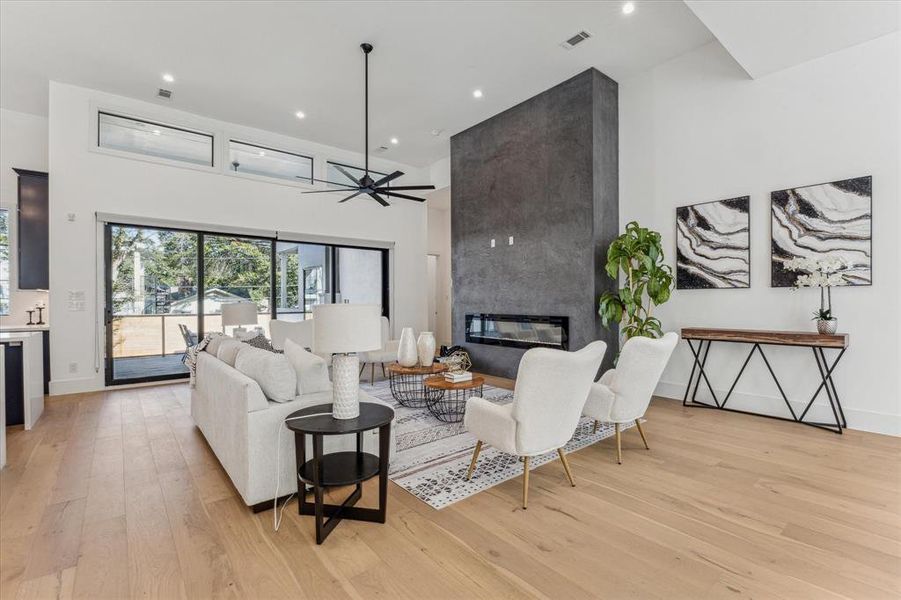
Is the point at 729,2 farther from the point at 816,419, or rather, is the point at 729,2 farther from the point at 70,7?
the point at 70,7

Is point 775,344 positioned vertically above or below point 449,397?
above

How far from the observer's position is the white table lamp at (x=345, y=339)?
2.13 m

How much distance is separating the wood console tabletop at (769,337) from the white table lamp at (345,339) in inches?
144

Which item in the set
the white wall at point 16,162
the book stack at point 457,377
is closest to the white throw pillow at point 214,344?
the book stack at point 457,377

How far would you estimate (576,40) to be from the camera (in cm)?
443

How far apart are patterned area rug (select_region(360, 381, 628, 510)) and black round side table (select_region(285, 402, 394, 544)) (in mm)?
405

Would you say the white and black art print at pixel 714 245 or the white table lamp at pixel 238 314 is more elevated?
the white and black art print at pixel 714 245

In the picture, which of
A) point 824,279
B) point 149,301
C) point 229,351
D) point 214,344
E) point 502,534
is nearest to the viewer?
point 502,534

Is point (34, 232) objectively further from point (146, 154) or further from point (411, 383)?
point (411, 383)

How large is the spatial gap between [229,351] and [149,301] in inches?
151

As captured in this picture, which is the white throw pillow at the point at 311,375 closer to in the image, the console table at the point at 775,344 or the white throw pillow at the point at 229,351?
the white throw pillow at the point at 229,351

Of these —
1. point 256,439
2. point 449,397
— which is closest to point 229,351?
point 256,439

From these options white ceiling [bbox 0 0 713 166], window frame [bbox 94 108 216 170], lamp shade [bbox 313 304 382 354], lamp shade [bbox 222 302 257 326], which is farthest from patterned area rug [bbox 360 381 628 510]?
window frame [bbox 94 108 216 170]

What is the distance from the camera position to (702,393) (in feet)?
15.5
